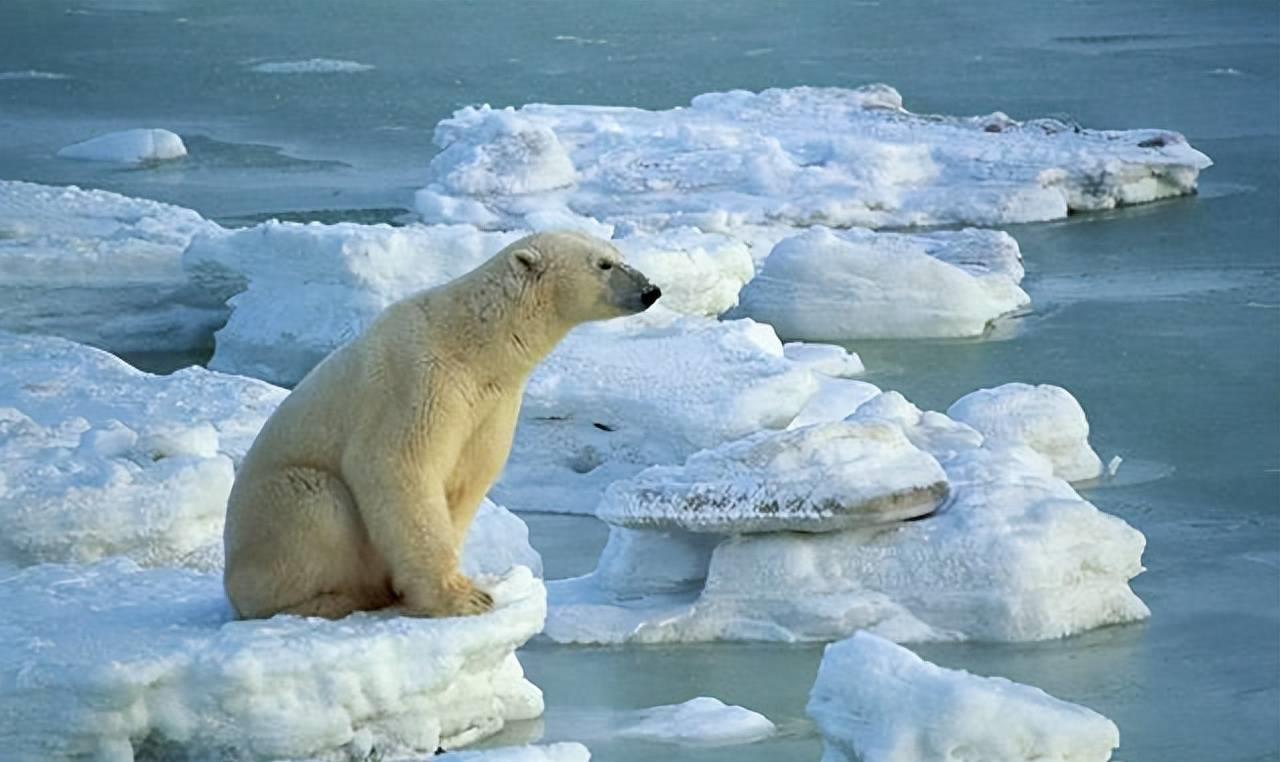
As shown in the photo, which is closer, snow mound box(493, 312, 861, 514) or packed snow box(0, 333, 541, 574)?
packed snow box(0, 333, 541, 574)

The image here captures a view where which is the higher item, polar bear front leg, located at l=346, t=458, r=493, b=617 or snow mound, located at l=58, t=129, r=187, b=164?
polar bear front leg, located at l=346, t=458, r=493, b=617

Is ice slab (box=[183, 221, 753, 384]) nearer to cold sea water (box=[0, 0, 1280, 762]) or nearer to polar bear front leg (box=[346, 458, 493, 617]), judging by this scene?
cold sea water (box=[0, 0, 1280, 762])

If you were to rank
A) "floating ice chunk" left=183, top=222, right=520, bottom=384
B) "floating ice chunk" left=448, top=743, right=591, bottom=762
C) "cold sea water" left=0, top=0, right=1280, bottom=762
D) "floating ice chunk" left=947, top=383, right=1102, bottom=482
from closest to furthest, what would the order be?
"floating ice chunk" left=448, top=743, right=591, bottom=762 < "cold sea water" left=0, top=0, right=1280, bottom=762 < "floating ice chunk" left=947, top=383, right=1102, bottom=482 < "floating ice chunk" left=183, top=222, right=520, bottom=384

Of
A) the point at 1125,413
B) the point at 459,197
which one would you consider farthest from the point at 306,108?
the point at 1125,413

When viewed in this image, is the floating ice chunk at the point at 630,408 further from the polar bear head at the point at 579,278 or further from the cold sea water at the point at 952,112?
the polar bear head at the point at 579,278

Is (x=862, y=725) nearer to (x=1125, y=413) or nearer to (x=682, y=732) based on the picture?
(x=682, y=732)

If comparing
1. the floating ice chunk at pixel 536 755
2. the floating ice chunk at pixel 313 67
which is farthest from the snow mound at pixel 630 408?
the floating ice chunk at pixel 313 67

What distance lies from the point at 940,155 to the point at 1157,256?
2372mm

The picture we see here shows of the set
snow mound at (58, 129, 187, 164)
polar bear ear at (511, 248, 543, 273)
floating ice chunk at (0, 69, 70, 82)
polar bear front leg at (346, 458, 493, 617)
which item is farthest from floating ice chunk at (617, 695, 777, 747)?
floating ice chunk at (0, 69, 70, 82)

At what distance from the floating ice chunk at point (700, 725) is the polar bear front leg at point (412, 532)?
2.48 ft

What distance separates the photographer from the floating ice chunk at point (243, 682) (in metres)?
4.89

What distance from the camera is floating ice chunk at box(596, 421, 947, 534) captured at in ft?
21.6

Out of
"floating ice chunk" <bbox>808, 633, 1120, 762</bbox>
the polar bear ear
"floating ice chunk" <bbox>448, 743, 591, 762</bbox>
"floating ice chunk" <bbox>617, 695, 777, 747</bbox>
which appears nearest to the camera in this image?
"floating ice chunk" <bbox>448, 743, 591, 762</bbox>

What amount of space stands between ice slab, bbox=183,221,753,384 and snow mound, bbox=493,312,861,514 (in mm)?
939
